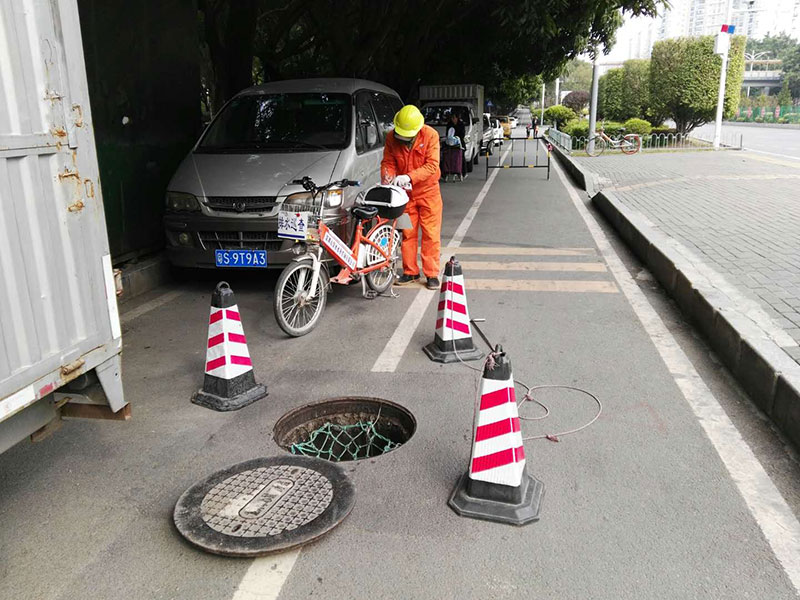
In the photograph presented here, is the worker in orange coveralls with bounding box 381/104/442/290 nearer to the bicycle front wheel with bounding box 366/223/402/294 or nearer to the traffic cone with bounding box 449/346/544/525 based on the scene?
the bicycle front wheel with bounding box 366/223/402/294

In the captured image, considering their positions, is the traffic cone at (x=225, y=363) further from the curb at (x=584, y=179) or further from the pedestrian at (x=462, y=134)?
the pedestrian at (x=462, y=134)

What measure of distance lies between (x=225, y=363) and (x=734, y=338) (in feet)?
11.5

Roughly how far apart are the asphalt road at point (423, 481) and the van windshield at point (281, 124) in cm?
221

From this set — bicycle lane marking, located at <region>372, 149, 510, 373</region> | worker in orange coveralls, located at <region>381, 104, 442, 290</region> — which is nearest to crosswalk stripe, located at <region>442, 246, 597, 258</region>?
worker in orange coveralls, located at <region>381, 104, 442, 290</region>

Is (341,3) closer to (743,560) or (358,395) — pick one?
(358,395)

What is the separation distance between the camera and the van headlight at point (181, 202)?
22.2 ft

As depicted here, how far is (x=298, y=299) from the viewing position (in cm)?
574

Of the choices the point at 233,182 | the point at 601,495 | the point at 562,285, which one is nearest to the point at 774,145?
the point at 562,285

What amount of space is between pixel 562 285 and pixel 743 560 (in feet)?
15.1

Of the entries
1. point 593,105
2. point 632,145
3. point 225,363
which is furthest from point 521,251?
point 632,145

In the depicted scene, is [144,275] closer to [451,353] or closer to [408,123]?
[408,123]

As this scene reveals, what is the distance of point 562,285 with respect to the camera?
7.26m

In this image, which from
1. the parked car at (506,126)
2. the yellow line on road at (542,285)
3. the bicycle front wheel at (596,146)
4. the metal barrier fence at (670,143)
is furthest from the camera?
the parked car at (506,126)

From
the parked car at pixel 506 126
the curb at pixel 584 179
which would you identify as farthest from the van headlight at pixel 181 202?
the parked car at pixel 506 126
